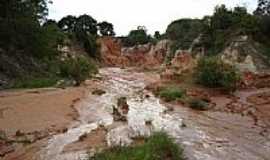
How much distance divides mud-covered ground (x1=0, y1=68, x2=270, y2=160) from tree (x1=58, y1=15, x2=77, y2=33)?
5092 centimetres

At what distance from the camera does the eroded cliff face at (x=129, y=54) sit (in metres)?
81.4

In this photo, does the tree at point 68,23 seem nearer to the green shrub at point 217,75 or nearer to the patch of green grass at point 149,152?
the green shrub at point 217,75

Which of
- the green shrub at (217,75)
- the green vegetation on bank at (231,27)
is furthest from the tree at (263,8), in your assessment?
the green shrub at (217,75)

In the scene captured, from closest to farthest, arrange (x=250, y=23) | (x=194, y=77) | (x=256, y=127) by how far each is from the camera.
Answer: (x=256, y=127) → (x=194, y=77) → (x=250, y=23)

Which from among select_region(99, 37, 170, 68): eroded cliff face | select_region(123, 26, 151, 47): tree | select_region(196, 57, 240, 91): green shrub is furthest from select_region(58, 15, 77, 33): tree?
select_region(196, 57, 240, 91): green shrub

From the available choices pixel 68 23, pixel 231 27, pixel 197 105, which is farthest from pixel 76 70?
pixel 68 23

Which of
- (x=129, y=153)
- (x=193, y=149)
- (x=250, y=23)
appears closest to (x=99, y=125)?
(x=193, y=149)

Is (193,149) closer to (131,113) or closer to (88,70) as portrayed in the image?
(131,113)

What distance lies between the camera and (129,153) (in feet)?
31.3

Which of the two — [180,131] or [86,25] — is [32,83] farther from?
[86,25]

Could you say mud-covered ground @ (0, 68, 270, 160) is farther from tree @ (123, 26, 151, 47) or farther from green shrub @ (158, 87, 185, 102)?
tree @ (123, 26, 151, 47)

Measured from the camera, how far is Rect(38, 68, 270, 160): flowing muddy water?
1148cm

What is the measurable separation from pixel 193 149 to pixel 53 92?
15.3m

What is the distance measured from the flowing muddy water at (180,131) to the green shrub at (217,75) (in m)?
6.94
